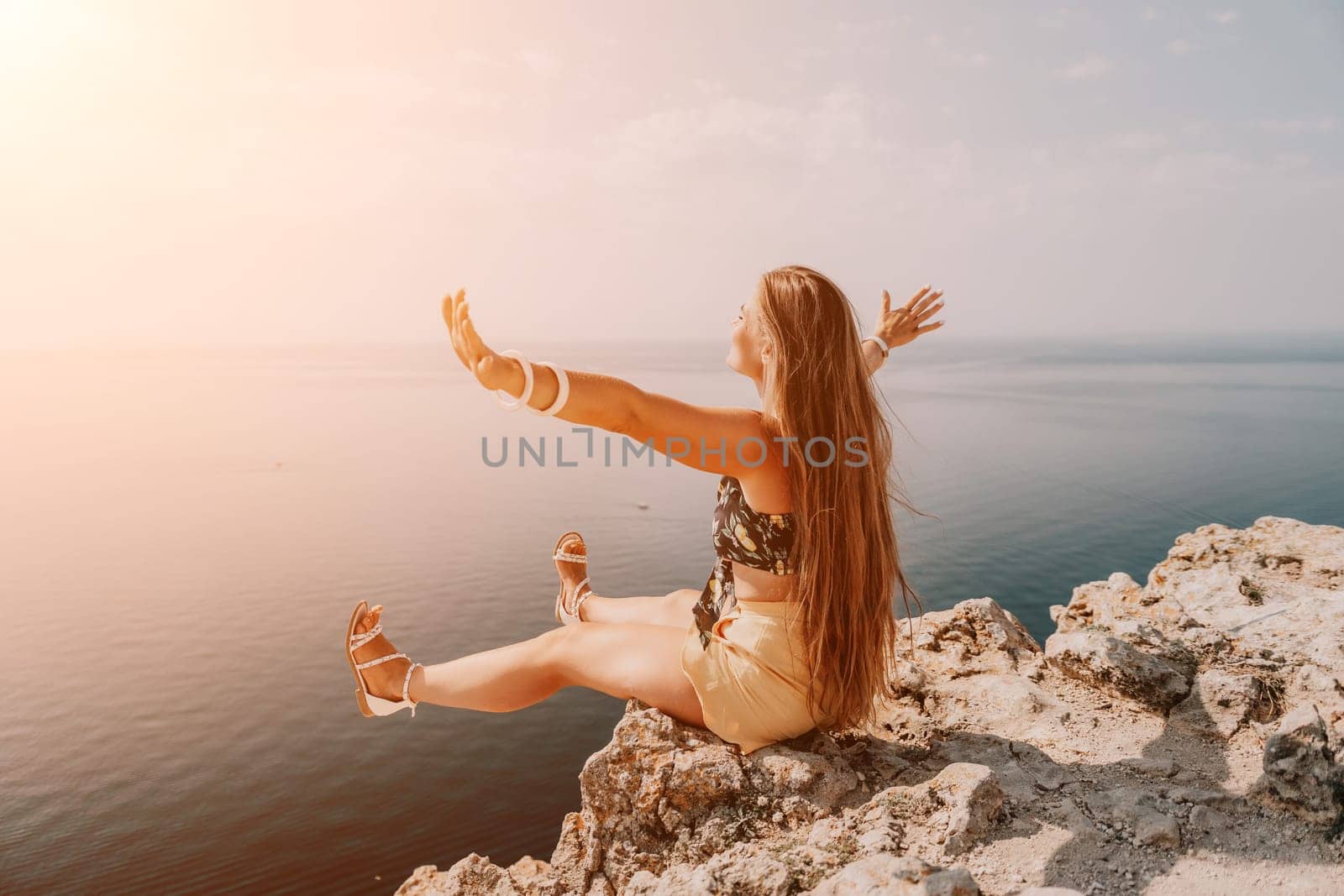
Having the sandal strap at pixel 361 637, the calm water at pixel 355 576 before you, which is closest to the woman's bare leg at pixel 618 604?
the sandal strap at pixel 361 637

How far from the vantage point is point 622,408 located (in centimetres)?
282

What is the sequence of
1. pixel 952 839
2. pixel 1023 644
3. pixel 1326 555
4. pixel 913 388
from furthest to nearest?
pixel 913 388 < pixel 1326 555 < pixel 1023 644 < pixel 952 839

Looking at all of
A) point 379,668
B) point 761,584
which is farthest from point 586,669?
point 379,668

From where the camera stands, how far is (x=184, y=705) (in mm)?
10672

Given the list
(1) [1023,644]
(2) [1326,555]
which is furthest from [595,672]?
(2) [1326,555]

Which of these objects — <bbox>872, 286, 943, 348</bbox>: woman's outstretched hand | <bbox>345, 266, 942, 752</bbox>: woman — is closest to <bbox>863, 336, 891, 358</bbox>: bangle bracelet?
<bbox>872, 286, 943, 348</bbox>: woman's outstretched hand

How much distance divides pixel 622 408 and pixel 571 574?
2.78 m

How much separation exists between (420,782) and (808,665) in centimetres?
718

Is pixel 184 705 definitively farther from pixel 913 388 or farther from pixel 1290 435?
pixel 913 388

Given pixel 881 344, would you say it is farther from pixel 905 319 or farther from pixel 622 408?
pixel 622 408

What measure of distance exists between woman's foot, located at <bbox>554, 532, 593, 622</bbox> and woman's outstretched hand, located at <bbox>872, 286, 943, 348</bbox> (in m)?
2.52

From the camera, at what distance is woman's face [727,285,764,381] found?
135 inches

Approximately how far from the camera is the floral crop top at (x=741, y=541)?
3439 mm

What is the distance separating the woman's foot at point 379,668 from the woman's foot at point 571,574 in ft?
4.06
